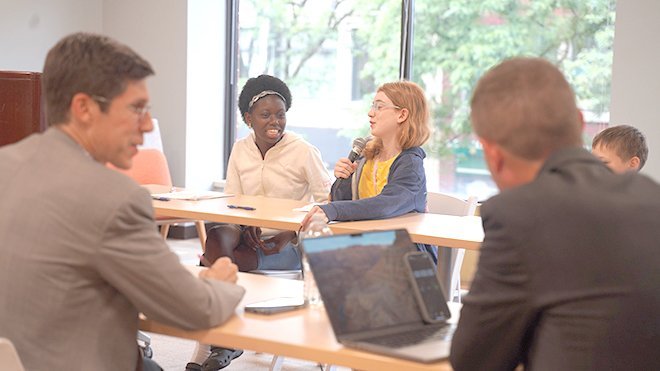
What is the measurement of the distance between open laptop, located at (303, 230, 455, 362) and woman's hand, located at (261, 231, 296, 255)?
6.97 ft

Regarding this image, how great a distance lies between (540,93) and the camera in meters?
1.68

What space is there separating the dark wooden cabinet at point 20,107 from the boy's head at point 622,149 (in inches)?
108

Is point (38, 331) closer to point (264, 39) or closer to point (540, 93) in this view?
point (540, 93)

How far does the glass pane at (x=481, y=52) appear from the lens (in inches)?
248

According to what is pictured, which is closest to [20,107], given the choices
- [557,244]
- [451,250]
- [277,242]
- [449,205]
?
[277,242]

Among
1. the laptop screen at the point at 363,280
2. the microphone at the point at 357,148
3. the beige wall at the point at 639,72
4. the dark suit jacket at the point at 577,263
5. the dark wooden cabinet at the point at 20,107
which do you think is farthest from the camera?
the beige wall at the point at 639,72

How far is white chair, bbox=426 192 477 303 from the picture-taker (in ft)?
12.5

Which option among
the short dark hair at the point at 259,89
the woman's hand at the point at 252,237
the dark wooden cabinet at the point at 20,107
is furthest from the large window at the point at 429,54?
the dark wooden cabinet at the point at 20,107

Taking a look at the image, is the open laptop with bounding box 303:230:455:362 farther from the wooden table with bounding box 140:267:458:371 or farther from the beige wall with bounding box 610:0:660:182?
the beige wall with bounding box 610:0:660:182

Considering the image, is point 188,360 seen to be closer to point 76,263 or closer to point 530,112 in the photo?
point 76,263

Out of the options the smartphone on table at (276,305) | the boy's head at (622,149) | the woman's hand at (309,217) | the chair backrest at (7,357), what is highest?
the boy's head at (622,149)

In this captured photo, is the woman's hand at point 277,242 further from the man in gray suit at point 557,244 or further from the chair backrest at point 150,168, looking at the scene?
the man in gray suit at point 557,244

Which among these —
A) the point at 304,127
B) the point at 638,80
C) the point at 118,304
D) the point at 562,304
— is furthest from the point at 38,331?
the point at 304,127

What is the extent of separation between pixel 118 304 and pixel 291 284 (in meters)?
0.69
